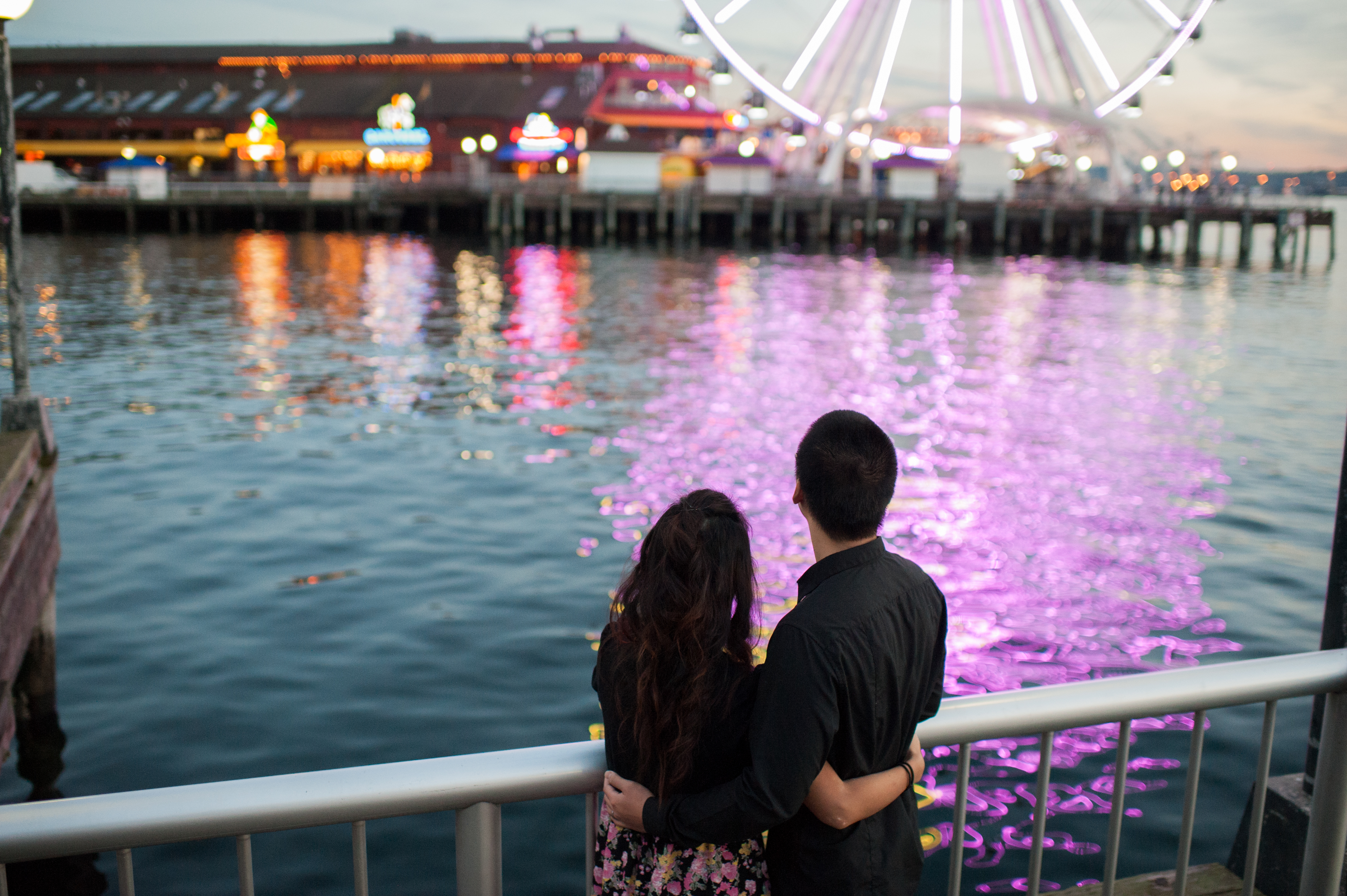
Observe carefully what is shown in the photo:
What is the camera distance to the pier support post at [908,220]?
61031 mm

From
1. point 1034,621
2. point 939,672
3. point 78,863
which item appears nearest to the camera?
point 939,672

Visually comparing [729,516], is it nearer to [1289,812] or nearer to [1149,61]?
[1289,812]

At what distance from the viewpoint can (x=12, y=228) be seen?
25.8 feet

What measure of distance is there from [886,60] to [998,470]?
5629 cm

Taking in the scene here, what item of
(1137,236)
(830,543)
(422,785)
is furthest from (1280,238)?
(422,785)

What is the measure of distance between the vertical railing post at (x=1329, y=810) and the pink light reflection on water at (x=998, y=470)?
2.16 metres

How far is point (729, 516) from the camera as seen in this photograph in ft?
7.34

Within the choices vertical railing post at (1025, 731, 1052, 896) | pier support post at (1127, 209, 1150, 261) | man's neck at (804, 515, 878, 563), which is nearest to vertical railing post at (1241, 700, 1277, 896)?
vertical railing post at (1025, 731, 1052, 896)

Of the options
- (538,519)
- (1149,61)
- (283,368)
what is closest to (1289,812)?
(538,519)

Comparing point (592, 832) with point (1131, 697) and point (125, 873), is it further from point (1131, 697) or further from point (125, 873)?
point (1131, 697)

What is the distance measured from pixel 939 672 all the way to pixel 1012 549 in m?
9.08

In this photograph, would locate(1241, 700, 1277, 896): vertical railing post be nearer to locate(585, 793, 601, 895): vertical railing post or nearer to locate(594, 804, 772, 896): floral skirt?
locate(594, 804, 772, 896): floral skirt

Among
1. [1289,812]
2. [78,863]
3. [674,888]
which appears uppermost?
[674,888]

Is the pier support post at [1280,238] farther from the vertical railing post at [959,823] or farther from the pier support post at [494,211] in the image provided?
the vertical railing post at [959,823]
